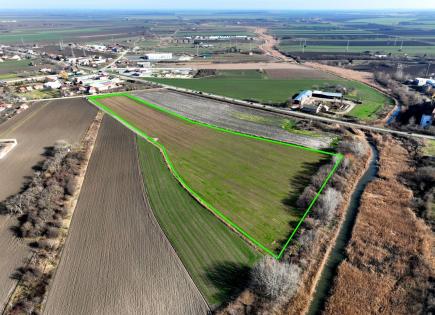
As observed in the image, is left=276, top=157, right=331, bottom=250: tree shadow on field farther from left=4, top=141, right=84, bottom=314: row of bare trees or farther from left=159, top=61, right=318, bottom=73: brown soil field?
left=159, top=61, right=318, bottom=73: brown soil field

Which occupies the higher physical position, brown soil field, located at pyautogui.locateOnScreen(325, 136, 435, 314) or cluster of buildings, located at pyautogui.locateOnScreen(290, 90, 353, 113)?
cluster of buildings, located at pyautogui.locateOnScreen(290, 90, 353, 113)

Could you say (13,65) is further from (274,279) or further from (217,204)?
(274,279)

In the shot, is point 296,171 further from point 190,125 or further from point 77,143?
point 77,143

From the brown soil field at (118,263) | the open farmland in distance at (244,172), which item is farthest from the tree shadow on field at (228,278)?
the open farmland in distance at (244,172)

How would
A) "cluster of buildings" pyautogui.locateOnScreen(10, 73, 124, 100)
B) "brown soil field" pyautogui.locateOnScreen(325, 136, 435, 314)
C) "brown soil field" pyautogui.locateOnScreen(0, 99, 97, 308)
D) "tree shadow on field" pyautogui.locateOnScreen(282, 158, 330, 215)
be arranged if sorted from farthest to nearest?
1. "cluster of buildings" pyautogui.locateOnScreen(10, 73, 124, 100)
2. "tree shadow on field" pyautogui.locateOnScreen(282, 158, 330, 215)
3. "brown soil field" pyautogui.locateOnScreen(0, 99, 97, 308)
4. "brown soil field" pyautogui.locateOnScreen(325, 136, 435, 314)

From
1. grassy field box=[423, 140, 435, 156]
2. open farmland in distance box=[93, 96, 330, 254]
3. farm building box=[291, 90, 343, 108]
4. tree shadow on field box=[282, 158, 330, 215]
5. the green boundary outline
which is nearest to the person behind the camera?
the green boundary outline

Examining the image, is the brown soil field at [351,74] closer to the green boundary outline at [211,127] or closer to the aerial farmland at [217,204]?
the aerial farmland at [217,204]

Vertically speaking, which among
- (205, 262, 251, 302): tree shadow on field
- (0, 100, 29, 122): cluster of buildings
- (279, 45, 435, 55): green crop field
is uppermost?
(279, 45, 435, 55): green crop field

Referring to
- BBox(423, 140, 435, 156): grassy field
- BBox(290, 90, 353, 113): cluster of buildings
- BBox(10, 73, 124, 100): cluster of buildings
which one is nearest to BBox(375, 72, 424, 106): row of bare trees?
BBox(290, 90, 353, 113): cluster of buildings

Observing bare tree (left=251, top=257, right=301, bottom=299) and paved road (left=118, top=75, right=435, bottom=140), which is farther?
paved road (left=118, top=75, right=435, bottom=140)
